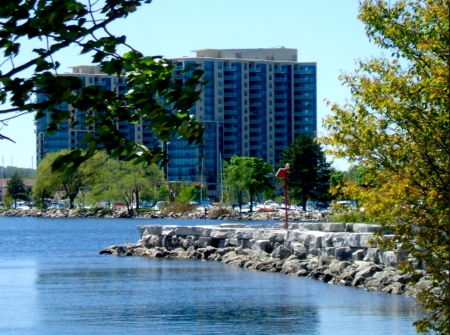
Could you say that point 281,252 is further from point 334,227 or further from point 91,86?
point 91,86

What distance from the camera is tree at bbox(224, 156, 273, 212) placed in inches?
4294

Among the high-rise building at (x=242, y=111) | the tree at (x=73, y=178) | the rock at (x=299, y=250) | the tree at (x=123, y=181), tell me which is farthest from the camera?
the high-rise building at (x=242, y=111)

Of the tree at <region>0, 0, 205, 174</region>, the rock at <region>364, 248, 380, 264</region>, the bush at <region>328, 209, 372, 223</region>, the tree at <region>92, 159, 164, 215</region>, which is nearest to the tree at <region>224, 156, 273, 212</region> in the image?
the tree at <region>92, 159, 164, 215</region>

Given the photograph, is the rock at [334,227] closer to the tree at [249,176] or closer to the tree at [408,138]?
the tree at [408,138]

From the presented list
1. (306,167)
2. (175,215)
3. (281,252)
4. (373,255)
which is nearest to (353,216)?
(373,255)

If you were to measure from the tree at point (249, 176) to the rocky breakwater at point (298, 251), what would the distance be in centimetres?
6716

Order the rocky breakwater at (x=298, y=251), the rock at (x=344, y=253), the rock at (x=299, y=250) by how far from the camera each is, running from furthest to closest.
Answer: the rock at (x=299, y=250) → the rock at (x=344, y=253) → the rocky breakwater at (x=298, y=251)

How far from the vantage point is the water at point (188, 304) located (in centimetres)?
1714

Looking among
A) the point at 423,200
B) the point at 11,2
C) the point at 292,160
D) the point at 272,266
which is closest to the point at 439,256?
the point at 423,200

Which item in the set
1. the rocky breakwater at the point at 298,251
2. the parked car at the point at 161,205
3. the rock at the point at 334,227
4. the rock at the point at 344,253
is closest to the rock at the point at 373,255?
the rocky breakwater at the point at 298,251

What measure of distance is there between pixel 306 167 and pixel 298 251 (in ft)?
210

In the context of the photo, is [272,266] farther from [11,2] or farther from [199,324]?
[11,2]

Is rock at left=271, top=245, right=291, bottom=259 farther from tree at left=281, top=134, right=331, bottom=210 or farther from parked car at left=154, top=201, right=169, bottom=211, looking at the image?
parked car at left=154, top=201, right=169, bottom=211

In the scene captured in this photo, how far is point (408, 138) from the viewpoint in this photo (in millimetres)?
11156
